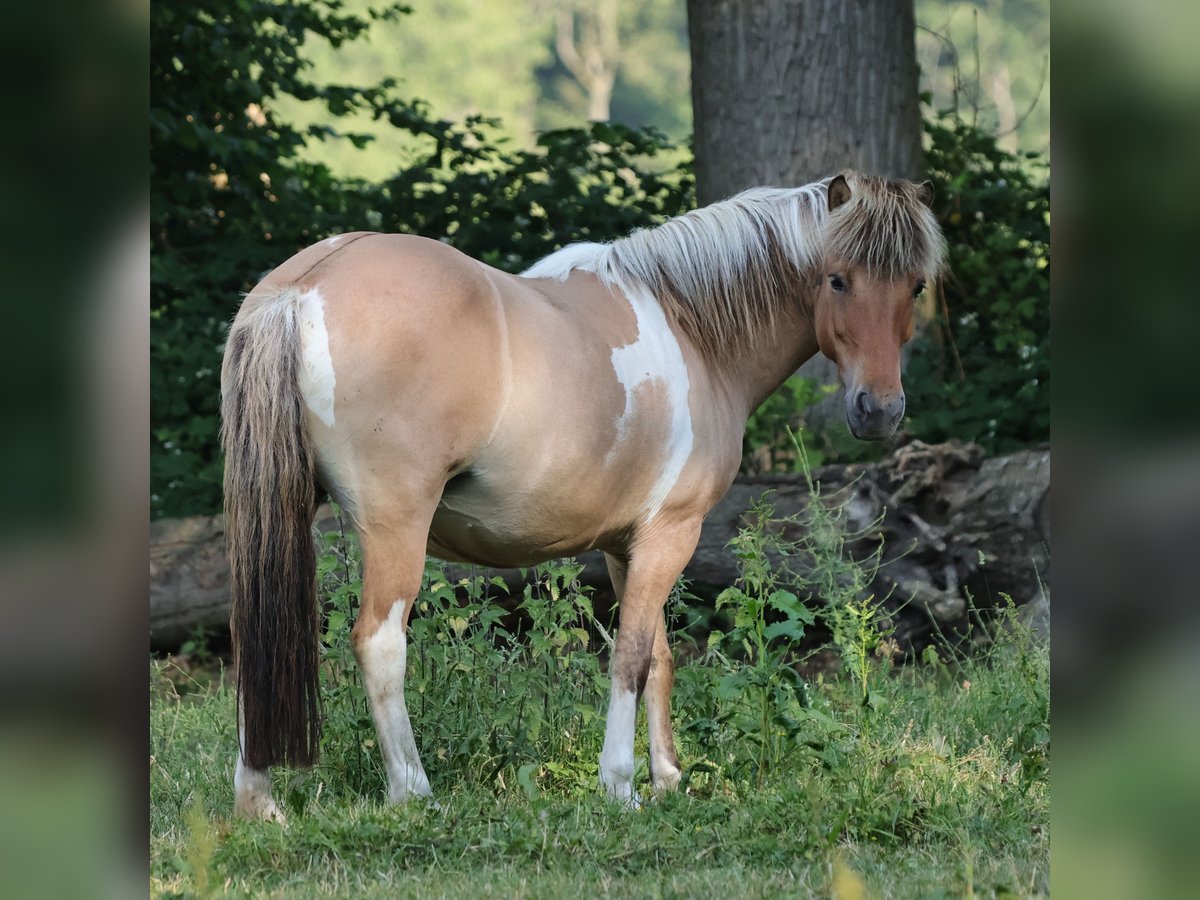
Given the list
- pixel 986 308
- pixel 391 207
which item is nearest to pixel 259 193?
pixel 391 207

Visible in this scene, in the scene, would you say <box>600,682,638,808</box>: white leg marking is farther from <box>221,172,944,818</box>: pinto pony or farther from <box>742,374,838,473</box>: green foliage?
<box>742,374,838,473</box>: green foliage

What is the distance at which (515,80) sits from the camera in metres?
31.9

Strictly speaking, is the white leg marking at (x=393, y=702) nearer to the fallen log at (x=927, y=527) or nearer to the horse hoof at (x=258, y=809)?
the horse hoof at (x=258, y=809)

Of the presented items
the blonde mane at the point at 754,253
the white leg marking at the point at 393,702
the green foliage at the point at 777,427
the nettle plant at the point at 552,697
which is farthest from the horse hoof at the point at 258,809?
the green foliage at the point at 777,427

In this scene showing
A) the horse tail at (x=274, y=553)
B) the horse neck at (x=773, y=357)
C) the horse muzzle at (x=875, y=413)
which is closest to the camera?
the horse tail at (x=274, y=553)

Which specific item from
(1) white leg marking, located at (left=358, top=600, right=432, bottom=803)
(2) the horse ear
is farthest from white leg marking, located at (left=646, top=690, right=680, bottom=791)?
(2) the horse ear

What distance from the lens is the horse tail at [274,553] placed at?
354 centimetres

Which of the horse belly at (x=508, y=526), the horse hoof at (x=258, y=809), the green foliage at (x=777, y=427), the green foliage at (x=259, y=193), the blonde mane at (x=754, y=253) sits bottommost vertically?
the horse hoof at (x=258, y=809)

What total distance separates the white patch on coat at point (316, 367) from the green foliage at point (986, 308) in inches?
192

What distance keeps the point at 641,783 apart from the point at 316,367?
1823 millimetres

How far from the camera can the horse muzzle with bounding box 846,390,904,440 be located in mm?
4340

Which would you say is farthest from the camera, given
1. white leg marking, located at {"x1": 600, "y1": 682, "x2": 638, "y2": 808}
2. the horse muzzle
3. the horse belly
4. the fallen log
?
the fallen log
